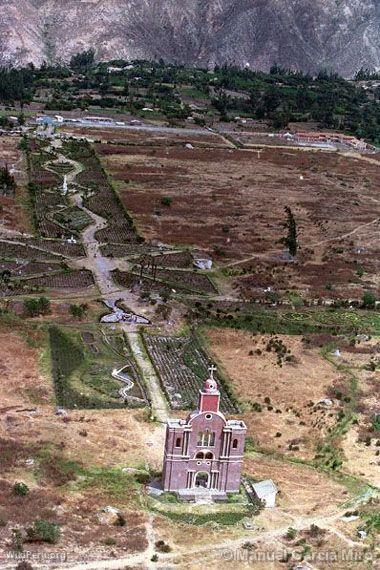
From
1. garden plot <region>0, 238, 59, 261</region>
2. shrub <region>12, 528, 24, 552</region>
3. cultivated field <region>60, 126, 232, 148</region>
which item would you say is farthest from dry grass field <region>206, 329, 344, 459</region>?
cultivated field <region>60, 126, 232, 148</region>

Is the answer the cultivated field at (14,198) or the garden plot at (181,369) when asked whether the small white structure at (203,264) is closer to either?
the garden plot at (181,369)

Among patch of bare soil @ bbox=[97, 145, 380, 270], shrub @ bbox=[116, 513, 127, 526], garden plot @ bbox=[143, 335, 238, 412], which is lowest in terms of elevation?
patch of bare soil @ bbox=[97, 145, 380, 270]

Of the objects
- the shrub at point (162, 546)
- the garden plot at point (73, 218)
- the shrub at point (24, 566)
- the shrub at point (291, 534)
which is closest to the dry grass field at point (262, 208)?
the garden plot at point (73, 218)

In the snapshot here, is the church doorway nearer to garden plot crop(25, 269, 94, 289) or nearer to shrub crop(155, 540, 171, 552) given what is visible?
shrub crop(155, 540, 171, 552)

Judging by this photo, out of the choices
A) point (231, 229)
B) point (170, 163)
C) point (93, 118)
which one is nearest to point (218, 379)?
point (231, 229)

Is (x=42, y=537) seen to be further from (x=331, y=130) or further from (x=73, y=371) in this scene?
(x=331, y=130)

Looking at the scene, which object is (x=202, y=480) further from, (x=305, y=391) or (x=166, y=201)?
(x=166, y=201)
